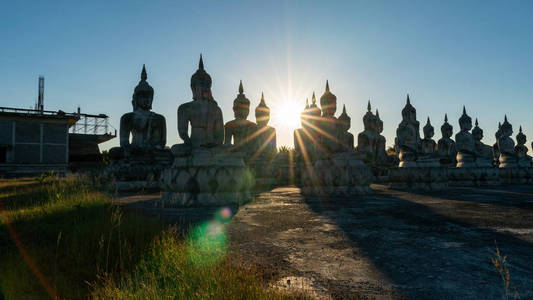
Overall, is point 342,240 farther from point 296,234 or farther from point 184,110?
point 184,110

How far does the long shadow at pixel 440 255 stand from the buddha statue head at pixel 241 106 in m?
9.87

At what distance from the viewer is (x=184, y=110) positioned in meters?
5.41

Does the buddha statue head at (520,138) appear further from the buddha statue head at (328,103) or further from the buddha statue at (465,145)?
the buddha statue head at (328,103)

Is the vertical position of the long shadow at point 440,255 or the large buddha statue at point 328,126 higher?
the large buddha statue at point 328,126

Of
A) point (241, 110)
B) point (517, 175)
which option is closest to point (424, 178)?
point (517, 175)

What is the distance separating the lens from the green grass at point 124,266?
135cm

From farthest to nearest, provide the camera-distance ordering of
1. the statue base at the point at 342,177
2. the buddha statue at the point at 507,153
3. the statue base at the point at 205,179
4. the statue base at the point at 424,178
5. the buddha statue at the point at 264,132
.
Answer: the buddha statue at the point at 264,132, the buddha statue at the point at 507,153, the statue base at the point at 424,178, the statue base at the point at 342,177, the statue base at the point at 205,179

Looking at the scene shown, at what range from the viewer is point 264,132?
42.9 feet

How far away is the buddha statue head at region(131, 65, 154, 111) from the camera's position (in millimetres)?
9584

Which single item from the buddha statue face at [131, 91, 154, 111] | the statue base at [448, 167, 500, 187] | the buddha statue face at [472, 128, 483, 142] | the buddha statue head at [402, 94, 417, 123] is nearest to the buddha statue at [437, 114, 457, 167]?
the buddha statue face at [472, 128, 483, 142]

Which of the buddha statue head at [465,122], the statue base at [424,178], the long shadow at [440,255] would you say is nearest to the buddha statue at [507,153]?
the buddha statue head at [465,122]

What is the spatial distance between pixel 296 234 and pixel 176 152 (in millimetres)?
3200

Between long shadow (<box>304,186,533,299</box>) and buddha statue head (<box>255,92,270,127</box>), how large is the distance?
11.2m

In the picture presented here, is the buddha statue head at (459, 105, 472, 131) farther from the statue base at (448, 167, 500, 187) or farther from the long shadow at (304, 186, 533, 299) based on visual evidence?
the long shadow at (304, 186, 533, 299)
